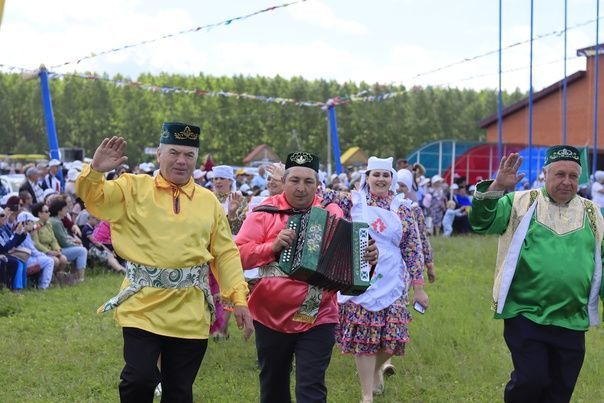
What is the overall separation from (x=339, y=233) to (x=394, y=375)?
315 cm

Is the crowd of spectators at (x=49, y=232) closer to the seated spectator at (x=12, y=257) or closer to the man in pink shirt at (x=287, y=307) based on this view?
the seated spectator at (x=12, y=257)

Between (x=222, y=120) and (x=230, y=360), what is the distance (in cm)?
6586

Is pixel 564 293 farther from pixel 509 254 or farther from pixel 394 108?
pixel 394 108

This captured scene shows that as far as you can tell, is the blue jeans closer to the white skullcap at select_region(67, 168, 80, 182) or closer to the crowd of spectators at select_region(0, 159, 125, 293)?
the crowd of spectators at select_region(0, 159, 125, 293)

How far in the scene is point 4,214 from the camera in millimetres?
11750

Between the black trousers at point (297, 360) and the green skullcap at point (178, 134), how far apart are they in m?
1.32

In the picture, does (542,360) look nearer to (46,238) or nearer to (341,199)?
(341,199)

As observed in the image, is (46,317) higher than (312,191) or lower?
lower

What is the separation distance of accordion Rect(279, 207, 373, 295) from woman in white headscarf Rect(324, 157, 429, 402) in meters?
1.49

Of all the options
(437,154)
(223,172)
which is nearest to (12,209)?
(223,172)

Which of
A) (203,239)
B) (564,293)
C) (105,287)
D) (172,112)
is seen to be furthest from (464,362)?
(172,112)

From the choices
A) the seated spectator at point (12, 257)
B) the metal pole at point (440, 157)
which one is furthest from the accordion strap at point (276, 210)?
the metal pole at point (440, 157)

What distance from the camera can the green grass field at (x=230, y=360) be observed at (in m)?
7.07

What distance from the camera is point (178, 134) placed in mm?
4902
